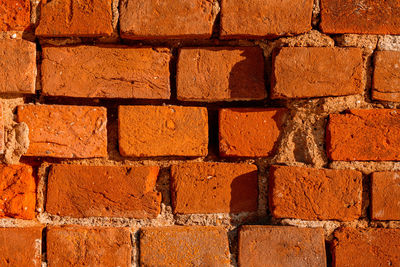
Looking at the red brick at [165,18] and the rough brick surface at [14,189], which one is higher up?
the red brick at [165,18]

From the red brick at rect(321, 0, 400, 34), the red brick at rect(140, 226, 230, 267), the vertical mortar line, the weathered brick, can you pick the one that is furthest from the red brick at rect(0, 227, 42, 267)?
the red brick at rect(321, 0, 400, 34)

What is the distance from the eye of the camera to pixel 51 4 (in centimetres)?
95

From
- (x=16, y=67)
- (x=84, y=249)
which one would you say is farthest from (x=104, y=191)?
(x=16, y=67)

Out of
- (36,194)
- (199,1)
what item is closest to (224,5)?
(199,1)

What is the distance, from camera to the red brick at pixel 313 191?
962mm

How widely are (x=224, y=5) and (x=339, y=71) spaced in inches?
12.3

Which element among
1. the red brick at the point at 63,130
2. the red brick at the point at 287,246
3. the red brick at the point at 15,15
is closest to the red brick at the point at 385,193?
the red brick at the point at 287,246

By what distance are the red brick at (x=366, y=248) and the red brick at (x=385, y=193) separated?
2.0 inches

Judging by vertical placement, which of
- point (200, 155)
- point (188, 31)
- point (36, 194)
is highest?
point (188, 31)

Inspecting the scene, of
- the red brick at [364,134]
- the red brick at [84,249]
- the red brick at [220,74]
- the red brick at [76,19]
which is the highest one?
the red brick at [76,19]

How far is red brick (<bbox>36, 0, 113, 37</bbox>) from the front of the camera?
0.94 meters

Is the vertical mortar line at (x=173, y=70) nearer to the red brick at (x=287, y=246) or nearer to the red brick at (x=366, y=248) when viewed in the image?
the red brick at (x=287, y=246)

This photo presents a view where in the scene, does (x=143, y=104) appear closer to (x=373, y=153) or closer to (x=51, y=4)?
(x=51, y=4)

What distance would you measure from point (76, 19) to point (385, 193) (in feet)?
2.79
